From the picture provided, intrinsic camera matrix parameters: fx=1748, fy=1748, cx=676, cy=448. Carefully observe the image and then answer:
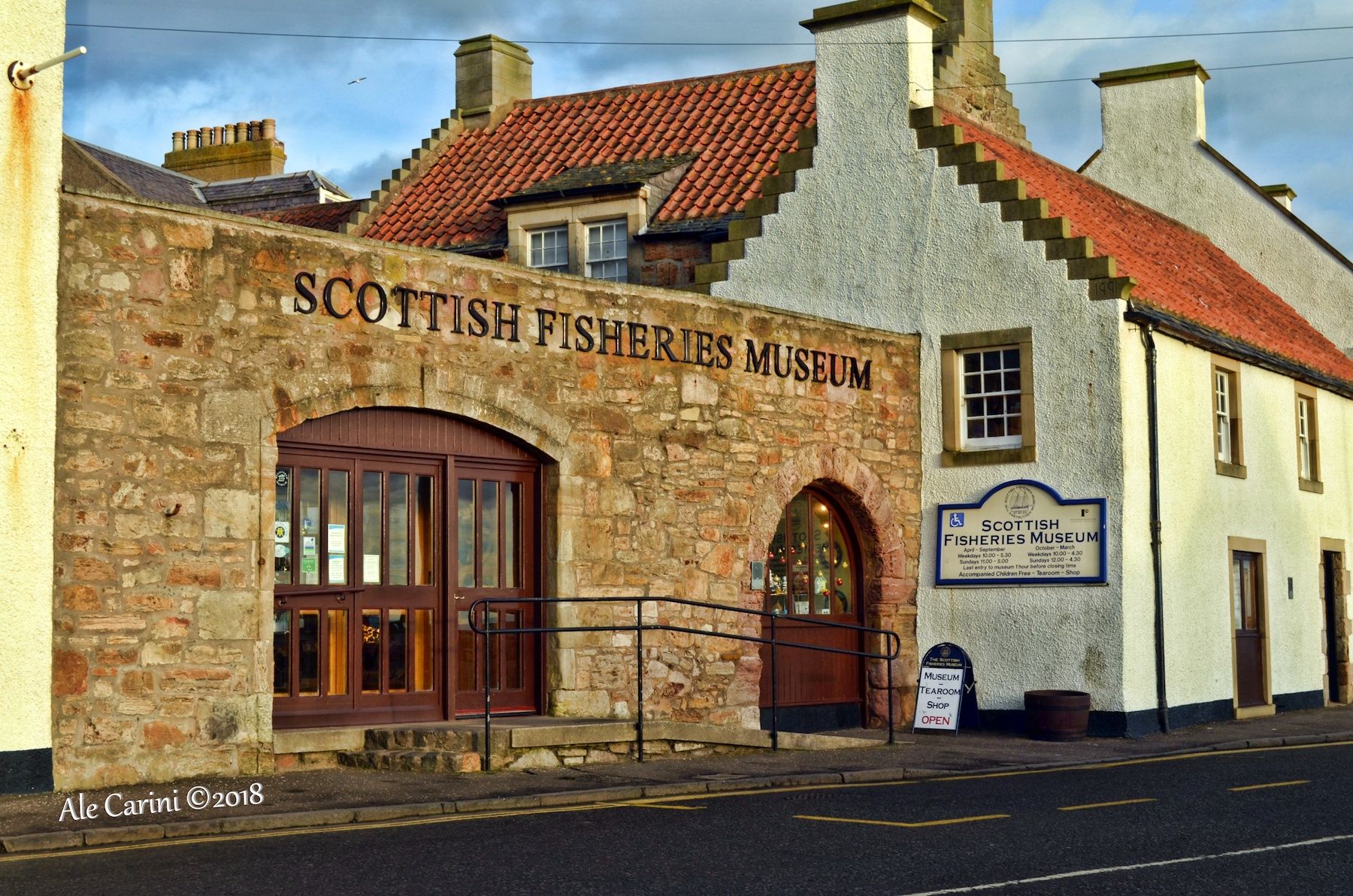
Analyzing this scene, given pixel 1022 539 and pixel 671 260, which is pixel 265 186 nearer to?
pixel 671 260

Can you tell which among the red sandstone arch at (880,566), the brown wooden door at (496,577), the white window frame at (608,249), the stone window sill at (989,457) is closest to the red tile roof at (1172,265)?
the stone window sill at (989,457)

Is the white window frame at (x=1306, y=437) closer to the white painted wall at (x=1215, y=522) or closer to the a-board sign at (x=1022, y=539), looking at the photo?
the white painted wall at (x=1215, y=522)

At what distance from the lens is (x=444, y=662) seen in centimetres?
1524

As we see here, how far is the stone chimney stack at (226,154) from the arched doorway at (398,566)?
23.3 meters

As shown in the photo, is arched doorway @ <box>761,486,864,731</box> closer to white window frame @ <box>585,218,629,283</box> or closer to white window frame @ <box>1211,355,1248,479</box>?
white window frame @ <box>1211,355,1248,479</box>

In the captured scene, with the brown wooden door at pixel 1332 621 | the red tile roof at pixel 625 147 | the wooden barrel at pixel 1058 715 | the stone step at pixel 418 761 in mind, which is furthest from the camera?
the red tile roof at pixel 625 147

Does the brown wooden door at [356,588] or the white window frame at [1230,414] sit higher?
the white window frame at [1230,414]

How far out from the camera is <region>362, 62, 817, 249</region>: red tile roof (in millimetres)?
25641

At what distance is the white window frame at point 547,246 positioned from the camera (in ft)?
85.6

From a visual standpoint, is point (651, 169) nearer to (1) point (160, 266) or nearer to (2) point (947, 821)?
(1) point (160, 266)

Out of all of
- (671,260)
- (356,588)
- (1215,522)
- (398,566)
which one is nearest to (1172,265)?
(1215,522)

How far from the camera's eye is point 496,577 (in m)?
15.8

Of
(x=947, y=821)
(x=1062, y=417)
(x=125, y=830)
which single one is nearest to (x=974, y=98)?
(x=1062, y=417)

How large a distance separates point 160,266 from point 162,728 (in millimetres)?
3436
